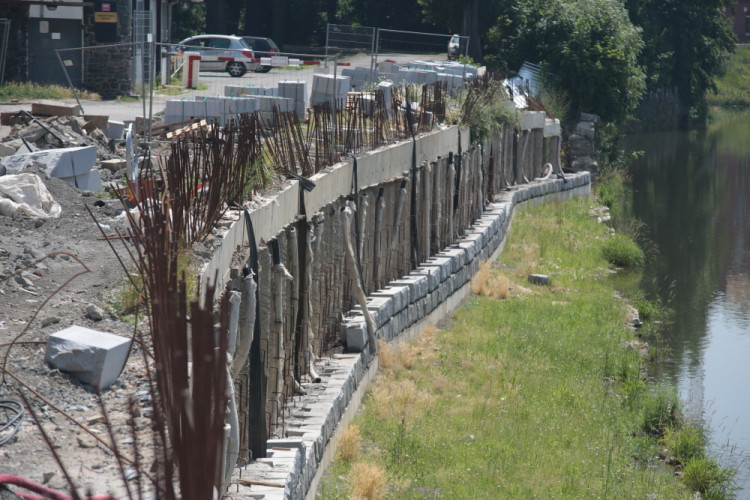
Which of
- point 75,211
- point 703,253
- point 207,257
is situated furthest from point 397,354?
point 703,253

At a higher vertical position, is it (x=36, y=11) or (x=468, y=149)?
(x=36, y=11)

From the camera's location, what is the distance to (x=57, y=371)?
5430 mm

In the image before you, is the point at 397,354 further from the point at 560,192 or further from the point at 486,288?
the point at 560,192

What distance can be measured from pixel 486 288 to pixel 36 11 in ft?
50.1

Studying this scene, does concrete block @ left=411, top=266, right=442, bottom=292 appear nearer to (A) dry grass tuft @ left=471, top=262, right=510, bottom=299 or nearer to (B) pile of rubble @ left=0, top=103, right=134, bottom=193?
(A) dry grass tuft @ left=471, top=262, right=510, bottom=299

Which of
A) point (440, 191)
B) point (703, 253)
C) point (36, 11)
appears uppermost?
point (36, 11)

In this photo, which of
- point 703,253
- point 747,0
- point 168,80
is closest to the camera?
point 703,253

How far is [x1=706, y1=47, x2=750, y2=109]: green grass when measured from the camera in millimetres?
56656

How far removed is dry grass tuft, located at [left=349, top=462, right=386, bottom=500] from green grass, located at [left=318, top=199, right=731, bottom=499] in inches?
1.4

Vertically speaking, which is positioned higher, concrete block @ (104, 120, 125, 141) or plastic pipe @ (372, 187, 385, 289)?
concrete block @ (104, 120, 125, 141)

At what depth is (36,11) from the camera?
25234 mm

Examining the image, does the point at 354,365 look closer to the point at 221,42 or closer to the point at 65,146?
the point at 65,146

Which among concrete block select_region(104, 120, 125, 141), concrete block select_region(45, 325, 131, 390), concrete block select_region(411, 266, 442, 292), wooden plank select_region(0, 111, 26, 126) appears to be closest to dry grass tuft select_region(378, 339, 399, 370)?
concrete block select_region(411, 266, 442, 292)

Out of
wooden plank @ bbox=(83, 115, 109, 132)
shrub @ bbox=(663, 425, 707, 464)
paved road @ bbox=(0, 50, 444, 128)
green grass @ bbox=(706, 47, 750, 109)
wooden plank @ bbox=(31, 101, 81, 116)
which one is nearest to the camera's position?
shrub @ bbox=(663, 425, 707, 464)
